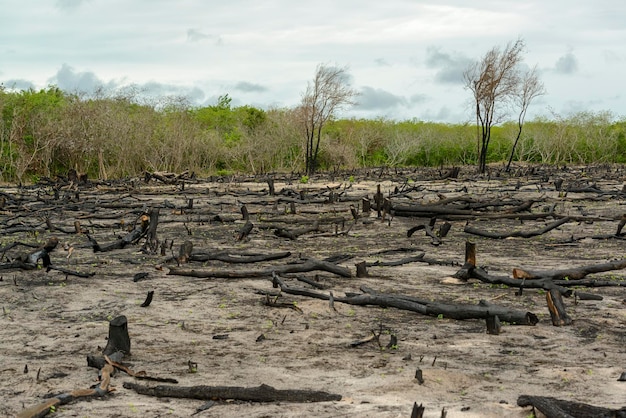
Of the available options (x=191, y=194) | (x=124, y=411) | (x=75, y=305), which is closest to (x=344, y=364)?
(x=124, y=411)

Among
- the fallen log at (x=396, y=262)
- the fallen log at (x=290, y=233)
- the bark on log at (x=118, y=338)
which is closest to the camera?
the bark on log at (x=118, y=338)

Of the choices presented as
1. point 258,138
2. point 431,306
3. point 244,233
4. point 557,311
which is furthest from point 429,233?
point 258,138

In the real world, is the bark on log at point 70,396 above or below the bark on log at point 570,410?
below

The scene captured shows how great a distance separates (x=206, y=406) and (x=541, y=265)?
677cm

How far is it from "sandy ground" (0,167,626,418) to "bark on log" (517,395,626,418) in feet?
0.94

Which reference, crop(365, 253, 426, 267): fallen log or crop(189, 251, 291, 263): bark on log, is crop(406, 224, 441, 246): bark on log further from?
crop(189, 251, 291, 263): bark on log

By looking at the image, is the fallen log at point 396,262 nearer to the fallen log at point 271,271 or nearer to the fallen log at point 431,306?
A: the fallen log at point 271,271

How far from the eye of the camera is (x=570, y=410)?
4348 mm

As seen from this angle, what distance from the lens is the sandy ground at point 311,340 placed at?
5027 mm

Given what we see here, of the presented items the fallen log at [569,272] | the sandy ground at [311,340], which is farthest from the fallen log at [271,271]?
the fallen log at [569,272]

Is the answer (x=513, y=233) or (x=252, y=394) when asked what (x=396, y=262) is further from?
(x=252, y=394)

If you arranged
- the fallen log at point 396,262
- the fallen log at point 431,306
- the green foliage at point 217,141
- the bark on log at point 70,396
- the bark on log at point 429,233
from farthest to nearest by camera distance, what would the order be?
the green foliage at point 217,141 < the bark on log at point 429,233 < the fallen log at point 396,262 < the fallen log at point 431,306 < the bark on log at point 70,396

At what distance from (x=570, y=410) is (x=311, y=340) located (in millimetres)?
2661

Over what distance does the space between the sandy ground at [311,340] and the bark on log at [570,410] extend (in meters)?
0.29
